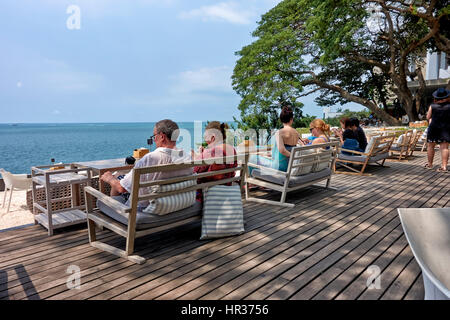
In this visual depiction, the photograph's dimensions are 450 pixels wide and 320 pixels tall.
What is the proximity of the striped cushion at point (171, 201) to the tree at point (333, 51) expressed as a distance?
14.1 metres

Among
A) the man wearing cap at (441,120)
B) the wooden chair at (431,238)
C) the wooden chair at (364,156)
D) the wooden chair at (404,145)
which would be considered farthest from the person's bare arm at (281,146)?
the wooden chair at (404,145)

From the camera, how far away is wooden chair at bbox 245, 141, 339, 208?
12.7 ft

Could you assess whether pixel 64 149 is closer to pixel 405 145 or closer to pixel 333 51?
pixel 333 51

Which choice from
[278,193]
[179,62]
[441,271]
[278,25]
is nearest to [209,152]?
[278,193]

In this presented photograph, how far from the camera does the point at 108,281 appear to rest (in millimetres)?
2111

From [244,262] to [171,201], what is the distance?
28.6 inches

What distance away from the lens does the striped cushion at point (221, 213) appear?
9.17 ft

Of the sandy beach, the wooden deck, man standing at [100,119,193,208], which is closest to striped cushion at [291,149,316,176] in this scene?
the wooden deck

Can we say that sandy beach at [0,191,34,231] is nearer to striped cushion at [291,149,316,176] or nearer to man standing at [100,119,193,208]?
man standing at [100,119,193,208]

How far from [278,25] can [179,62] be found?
12426 centimetres

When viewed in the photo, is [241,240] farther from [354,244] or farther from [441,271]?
[441,271]

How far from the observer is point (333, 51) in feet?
50.6

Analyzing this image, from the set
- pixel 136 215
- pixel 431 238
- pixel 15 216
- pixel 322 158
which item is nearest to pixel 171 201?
pixel 136 215

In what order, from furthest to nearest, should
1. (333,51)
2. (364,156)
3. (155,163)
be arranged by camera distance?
1. (333,51)
2. (364,156)
3. (155,163)
